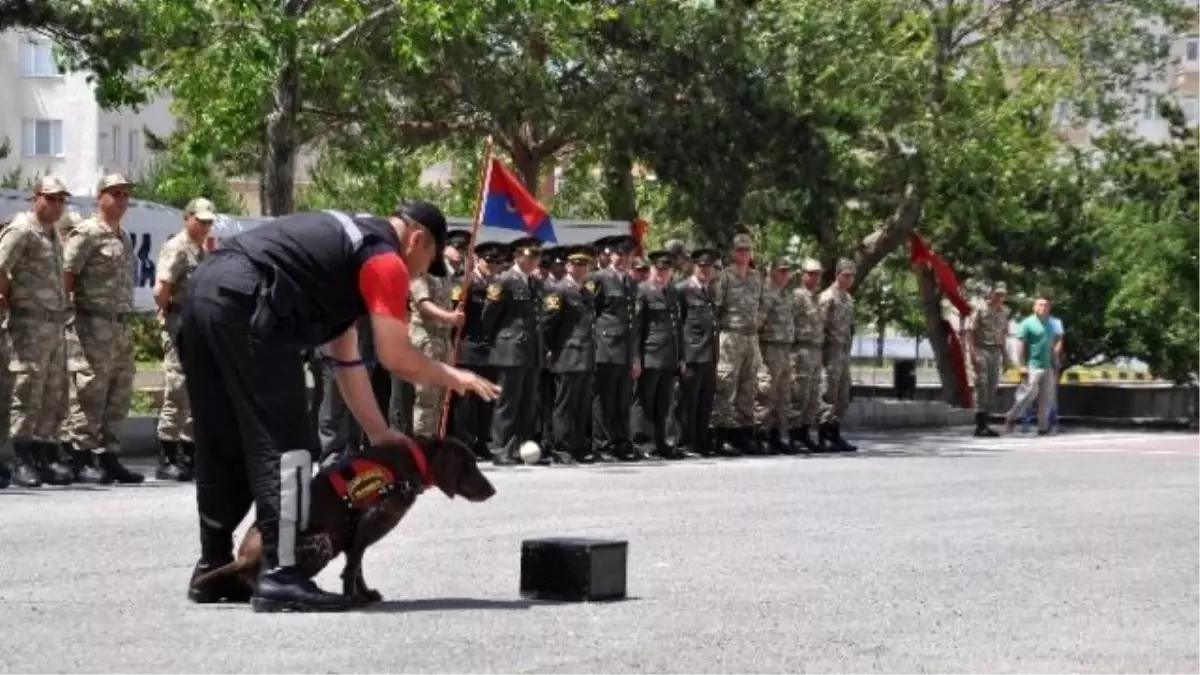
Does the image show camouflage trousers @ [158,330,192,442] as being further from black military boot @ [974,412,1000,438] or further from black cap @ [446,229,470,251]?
black military boot @ [974,412,1000,438]

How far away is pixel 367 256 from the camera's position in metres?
9.08

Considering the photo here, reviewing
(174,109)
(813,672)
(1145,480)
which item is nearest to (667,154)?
(174,109)

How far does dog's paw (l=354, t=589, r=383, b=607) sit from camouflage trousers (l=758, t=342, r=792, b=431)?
13.2 metres

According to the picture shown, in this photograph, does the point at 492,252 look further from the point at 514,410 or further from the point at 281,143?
the point at 281,143

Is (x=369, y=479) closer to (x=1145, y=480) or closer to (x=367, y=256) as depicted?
(x=367, y=256)

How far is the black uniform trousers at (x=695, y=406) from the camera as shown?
21.9 m

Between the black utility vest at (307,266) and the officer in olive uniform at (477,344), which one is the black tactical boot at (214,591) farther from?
the officer in olive uniform at (477,344)

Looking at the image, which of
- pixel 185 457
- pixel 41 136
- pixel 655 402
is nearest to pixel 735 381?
pixel 655 402

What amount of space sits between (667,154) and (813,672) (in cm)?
2035

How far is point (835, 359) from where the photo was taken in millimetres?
23781

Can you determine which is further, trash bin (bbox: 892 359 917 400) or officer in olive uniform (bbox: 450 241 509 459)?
trash bin (bbox: 892 359 917 400)

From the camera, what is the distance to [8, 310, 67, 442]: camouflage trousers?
50.9 ft

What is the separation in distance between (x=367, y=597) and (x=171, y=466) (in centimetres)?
739

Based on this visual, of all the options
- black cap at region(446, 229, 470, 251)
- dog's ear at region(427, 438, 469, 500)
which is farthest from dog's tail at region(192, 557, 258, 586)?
black cap at region(446, 229, 470, 251)
